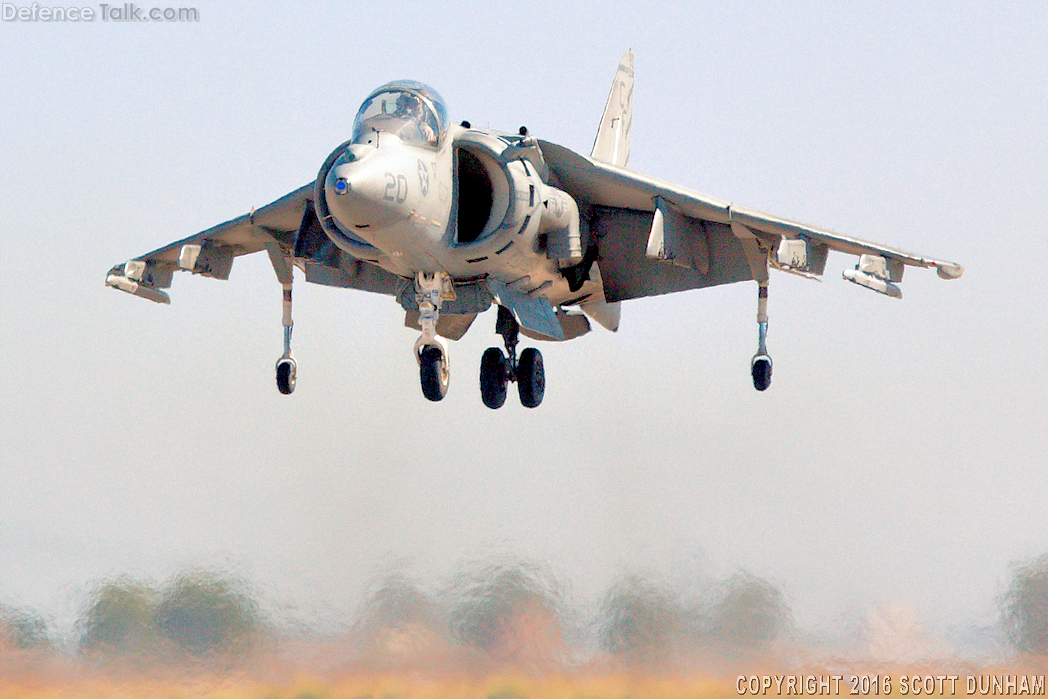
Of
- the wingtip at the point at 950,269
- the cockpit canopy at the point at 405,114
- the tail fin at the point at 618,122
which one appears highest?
the tail fin at the point at 618,122

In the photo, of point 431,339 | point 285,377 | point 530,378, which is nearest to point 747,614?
point 530,378

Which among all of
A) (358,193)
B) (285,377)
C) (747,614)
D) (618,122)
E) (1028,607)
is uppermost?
(618,122)

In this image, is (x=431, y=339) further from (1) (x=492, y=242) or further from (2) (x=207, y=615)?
(2) (x=207, y=615)

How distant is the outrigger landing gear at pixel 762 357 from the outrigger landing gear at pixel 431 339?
4.29 meters

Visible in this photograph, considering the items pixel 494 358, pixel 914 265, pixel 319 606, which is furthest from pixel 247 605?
pixel 914 265

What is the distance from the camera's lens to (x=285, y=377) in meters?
19.0

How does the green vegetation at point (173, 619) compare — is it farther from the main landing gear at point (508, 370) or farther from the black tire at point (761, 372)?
the black tire at point (761, 372)

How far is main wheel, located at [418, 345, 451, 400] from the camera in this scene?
54.5 feet

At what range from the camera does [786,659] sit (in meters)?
19.9

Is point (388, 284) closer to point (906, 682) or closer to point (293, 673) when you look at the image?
point (293, 673)

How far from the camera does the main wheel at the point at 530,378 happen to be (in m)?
20.5

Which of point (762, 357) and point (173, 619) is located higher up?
point (762, 357)

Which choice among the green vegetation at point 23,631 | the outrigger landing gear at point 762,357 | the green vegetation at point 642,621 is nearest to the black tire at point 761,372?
the outrigger landing gear at point 762,357

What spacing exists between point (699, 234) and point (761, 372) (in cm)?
192
